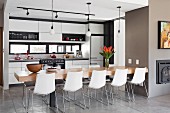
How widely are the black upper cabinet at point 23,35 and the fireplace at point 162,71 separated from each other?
15.9 ft

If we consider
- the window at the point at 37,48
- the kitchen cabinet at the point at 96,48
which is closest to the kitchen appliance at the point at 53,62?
the window at the point at 37,48

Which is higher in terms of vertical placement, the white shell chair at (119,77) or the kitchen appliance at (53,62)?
the kitchen appliance at (53,62)

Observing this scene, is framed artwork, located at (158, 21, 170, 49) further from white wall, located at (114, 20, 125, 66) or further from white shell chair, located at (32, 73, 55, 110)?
white shell chair, located at (32, 73, 55, 110)

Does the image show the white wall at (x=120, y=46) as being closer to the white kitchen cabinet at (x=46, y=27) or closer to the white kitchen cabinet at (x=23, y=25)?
the white kitchen cabinet at (x=46, y=27)

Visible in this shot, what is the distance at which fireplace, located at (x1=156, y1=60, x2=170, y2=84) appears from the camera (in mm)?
5379

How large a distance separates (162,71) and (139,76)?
3.28 ft

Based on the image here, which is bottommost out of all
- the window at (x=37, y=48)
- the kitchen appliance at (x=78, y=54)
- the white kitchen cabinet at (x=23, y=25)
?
the kitchen appliance at (x=78, y=54)

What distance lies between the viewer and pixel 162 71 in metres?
5.44

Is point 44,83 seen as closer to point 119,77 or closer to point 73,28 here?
point 119,77

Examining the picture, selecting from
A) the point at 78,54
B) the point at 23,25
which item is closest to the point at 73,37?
the point at 78,54

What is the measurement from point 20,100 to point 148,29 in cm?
392

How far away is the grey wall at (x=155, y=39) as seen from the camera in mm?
5215

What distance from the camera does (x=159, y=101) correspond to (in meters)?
4.88

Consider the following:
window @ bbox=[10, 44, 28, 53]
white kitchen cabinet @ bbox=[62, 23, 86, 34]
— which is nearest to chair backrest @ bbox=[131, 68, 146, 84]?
white kitchen cabinet @ bbox=[62, 23, 86, 34]
